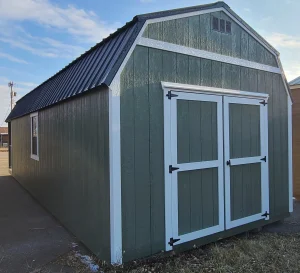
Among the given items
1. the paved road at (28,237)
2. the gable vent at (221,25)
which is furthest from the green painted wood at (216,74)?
the paved road at (28,237)

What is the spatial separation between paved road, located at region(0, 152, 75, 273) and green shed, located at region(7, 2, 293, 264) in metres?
0.28

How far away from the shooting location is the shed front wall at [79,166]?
3209 millimetres

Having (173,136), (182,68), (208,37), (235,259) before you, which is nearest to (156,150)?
(173,136)


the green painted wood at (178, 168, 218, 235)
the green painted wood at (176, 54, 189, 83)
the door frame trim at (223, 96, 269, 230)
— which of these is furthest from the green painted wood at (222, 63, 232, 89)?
the green painted wood at (178, 168, 218, 235)

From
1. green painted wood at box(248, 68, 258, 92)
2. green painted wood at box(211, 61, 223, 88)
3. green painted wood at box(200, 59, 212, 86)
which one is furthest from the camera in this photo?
green painted wood at box(248, 68, 258, 92)

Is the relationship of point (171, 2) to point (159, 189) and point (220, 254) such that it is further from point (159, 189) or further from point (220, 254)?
point (220, 254)

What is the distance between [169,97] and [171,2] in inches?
78.0

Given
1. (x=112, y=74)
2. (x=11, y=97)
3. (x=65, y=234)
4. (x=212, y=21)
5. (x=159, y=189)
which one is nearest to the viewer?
(x=112, y=74)

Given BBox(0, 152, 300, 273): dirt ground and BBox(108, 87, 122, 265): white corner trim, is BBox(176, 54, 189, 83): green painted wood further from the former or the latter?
BBox(0, 152, 300, 273): dirt ground

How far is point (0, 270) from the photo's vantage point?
316cm

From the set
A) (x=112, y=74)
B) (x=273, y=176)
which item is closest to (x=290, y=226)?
(x=273, y=176)

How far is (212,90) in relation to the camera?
382 cm

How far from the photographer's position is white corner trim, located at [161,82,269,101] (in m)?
3.44

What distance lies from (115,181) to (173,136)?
93 centimetres
